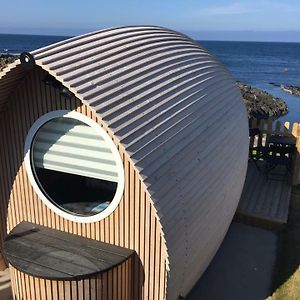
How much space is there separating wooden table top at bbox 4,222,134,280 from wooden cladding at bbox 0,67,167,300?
12cm

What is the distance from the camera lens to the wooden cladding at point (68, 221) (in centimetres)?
551

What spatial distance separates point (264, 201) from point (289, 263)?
2.45 metres

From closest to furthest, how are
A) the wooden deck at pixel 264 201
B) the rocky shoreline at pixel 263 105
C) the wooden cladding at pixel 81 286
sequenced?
1. the wooden cladding at pixel 81 286
2. the wooden deck at pixel 264 201
3. the rocky shoreline at pixel 263 105

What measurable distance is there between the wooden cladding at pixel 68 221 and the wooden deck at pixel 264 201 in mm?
4499

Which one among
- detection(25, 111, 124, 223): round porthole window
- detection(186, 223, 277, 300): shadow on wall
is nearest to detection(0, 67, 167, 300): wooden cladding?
detection(25, 111, 124, 223): round porthole window

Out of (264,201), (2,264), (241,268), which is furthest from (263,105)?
(2,264)

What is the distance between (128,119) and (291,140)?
819 centimetres

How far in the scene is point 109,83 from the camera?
5277 mm

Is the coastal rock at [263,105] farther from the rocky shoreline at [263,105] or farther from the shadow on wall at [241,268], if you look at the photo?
the shadow on wall at [241,268]

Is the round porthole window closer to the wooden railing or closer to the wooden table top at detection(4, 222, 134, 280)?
the wooden table top at detection(4, 222, 134, 280)

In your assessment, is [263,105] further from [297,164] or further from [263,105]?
[297,164]

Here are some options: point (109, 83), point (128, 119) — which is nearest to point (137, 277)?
point (128, 119)

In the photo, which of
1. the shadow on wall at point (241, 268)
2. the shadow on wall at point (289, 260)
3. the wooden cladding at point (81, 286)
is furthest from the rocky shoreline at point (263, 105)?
the wooden cladding at point (81, 286)

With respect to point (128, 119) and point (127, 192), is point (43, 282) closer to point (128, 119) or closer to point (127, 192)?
point (127, 192)
